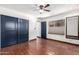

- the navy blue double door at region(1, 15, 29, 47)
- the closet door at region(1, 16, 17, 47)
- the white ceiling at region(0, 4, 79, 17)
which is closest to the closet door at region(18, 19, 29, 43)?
the navy blue double door at region(1, 15, 29, 47)

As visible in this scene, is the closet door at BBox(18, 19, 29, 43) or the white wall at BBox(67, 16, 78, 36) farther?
the closet door at BBox(18, 19, 29, 43)

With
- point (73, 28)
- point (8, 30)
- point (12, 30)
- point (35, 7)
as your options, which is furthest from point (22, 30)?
point (73, 28)

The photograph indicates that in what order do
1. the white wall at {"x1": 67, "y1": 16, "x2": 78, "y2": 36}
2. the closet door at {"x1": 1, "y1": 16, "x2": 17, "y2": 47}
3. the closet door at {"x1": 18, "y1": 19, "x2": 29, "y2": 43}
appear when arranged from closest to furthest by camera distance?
the white wall at {"x1": 67, "y1": 16, "x2": 78, "y2": 36} → the closet door at {"x1": 1, "y1": 16, "x2": 17, "y2": 47} → the closet door at {"x1": 18, "y1": 19, "x2": 29, "y2": 43}

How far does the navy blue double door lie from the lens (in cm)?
400

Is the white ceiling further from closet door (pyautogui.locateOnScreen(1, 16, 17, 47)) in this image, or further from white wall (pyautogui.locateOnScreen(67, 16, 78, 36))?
closet door (pyautogui.locateOnScreen(1, 16, 17, 47))

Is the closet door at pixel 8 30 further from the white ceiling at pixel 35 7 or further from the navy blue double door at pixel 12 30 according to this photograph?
the white ceiling at pixel 35 7

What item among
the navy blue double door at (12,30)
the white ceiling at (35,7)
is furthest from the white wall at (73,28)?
the navy blue double door at (12,30)

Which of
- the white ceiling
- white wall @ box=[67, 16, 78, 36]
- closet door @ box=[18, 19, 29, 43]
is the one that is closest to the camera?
the white ceiling

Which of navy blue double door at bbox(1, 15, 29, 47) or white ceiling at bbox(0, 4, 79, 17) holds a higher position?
white ceiling at bbox(0, 4, 79, 17)

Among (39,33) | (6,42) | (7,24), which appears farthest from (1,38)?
(39,33)

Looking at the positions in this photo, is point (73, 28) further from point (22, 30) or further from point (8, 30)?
point (8, 30)

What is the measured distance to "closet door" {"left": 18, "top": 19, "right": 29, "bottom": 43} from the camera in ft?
14.2

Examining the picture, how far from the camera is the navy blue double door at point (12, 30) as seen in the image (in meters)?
4.00
